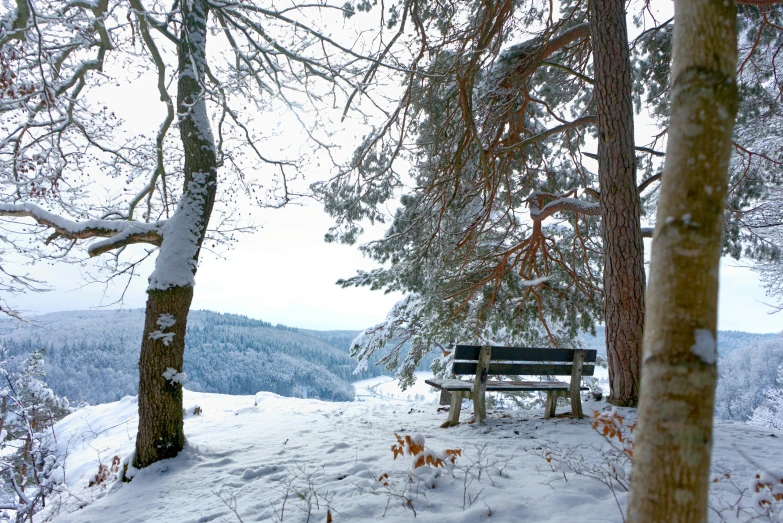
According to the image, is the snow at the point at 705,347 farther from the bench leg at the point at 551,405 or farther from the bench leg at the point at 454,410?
the bench leg at the point at 551,405

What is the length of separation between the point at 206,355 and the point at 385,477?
40096 mm

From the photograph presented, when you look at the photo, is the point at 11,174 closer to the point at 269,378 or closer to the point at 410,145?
the point at 410,145

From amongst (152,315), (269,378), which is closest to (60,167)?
(152,315)

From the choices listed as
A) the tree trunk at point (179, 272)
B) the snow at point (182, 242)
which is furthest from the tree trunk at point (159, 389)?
the snow at point (182, 242)

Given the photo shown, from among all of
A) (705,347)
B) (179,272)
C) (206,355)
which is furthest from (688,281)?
(206,355)

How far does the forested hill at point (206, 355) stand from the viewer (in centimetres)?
1553

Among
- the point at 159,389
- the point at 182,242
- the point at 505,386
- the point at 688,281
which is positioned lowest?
the point at 159,389

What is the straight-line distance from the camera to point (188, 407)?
914 centimetres

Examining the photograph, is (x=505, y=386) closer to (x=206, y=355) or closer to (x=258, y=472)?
(x=258, y=472)

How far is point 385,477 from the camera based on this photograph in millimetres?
2871

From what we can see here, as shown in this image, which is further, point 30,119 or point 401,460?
point 30,119

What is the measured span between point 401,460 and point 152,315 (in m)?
3.03

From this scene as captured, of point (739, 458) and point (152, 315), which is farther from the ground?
point (152, 315)

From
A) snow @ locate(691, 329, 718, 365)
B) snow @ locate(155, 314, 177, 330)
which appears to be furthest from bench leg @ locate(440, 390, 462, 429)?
snow @ locate(691, 329, 718, 365)
